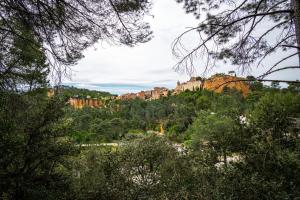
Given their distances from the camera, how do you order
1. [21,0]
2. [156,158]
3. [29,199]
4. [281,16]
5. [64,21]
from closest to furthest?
[21,0] < [64,21] < [281,16] < [29,199] < [156,158]

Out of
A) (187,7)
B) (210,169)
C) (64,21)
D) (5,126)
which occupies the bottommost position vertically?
(210,169)

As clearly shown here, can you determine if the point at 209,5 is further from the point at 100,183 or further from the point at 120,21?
the point at 100,183

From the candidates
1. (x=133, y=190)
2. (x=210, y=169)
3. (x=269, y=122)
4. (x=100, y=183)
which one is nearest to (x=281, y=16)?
(x=269, y=122)

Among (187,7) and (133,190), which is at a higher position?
(187,7)

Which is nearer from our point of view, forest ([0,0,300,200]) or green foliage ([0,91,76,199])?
forest ([0,0,300,200])

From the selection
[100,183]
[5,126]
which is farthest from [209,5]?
[100,183]

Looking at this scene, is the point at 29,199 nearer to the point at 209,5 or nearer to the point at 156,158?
the point at 209,5

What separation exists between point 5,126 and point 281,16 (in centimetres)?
578

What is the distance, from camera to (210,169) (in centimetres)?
702

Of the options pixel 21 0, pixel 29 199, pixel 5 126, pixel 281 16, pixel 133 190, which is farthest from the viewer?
pixel 133 190

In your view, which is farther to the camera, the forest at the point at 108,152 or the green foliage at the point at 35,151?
the green foliage at the point at 35,151

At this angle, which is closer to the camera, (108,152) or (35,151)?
(35,151)

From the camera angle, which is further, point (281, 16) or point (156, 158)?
point (156, 158)

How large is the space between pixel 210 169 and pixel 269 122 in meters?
1.63
